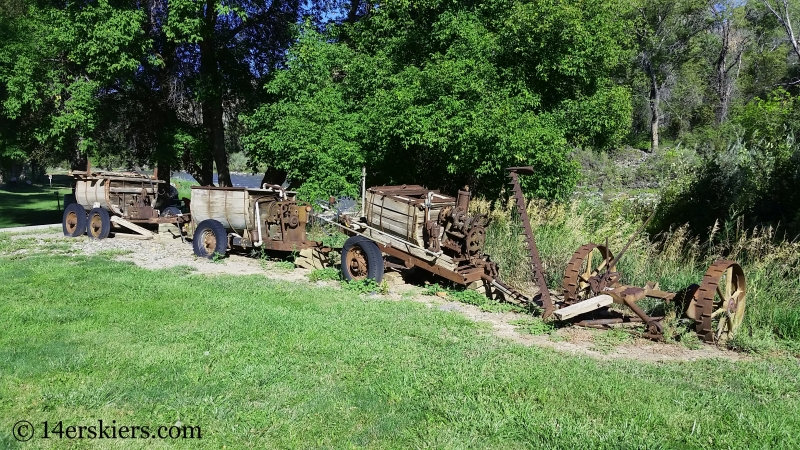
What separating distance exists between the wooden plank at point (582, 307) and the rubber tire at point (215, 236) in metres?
7.36

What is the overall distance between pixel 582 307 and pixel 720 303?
1.66 m

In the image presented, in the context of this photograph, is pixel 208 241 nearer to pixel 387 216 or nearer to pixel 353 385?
pixel 387 216

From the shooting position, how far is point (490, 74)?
41.9ft

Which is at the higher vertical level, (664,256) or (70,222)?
(664,256)

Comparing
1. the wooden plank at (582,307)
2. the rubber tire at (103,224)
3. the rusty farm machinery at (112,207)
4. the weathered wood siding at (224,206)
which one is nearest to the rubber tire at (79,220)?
the rusty farm machinery at (112,207)

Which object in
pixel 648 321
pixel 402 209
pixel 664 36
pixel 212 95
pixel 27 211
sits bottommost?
pixel 27 211

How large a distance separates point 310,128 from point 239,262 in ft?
15.6

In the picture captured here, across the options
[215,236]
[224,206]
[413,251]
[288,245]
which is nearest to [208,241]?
[215,236]

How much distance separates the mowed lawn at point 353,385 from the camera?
420 cm

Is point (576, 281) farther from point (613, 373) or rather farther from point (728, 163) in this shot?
point (728, 163)

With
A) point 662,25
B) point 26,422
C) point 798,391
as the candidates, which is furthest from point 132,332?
point 662,25

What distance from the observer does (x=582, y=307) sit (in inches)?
261

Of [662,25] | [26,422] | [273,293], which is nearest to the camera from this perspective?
[26,422]

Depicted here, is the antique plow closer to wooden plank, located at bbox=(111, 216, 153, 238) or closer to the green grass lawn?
wooden plank, located at bbox=(111, 216, 153, 238)
